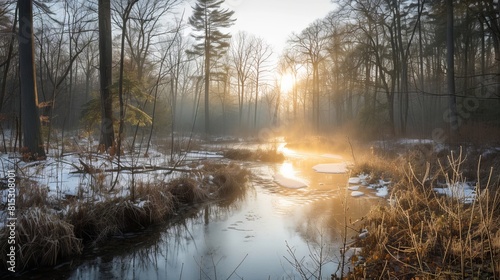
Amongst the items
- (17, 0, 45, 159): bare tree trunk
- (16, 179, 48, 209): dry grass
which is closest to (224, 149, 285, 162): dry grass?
(17, 0, 45, 159): bare tree trunk

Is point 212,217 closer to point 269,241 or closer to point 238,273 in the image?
point 269,241

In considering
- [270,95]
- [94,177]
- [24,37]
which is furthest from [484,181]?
[270,95]

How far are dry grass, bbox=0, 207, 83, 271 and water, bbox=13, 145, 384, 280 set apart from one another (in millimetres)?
227

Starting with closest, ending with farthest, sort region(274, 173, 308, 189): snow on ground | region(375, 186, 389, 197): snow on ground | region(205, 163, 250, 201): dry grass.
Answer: region(375, 186, 389, 197): snow on ground < region(205, 163, 250, 201): dry grass < region(274, 173, 308, 189): snow on ground

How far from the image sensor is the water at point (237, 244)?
13.7 feet

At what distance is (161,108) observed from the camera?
776 inches

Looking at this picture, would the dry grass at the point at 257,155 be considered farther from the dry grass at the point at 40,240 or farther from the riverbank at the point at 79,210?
the dry grass at the point at 40,240

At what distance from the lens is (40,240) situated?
4152mm

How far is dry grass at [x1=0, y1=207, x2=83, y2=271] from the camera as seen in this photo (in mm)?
3977

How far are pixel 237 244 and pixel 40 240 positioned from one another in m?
2.93

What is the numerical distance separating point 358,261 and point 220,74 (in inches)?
987

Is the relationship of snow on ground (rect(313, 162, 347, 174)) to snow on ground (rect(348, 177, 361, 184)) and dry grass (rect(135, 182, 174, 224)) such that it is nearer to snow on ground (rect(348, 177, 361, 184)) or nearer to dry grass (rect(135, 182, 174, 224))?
snow on ground (rect(348, 177, 361, 184))

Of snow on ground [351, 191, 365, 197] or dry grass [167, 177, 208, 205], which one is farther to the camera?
snow on ground [351, 191, 365, 197]

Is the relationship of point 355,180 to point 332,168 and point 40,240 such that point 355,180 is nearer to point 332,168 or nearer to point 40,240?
point 332,168
